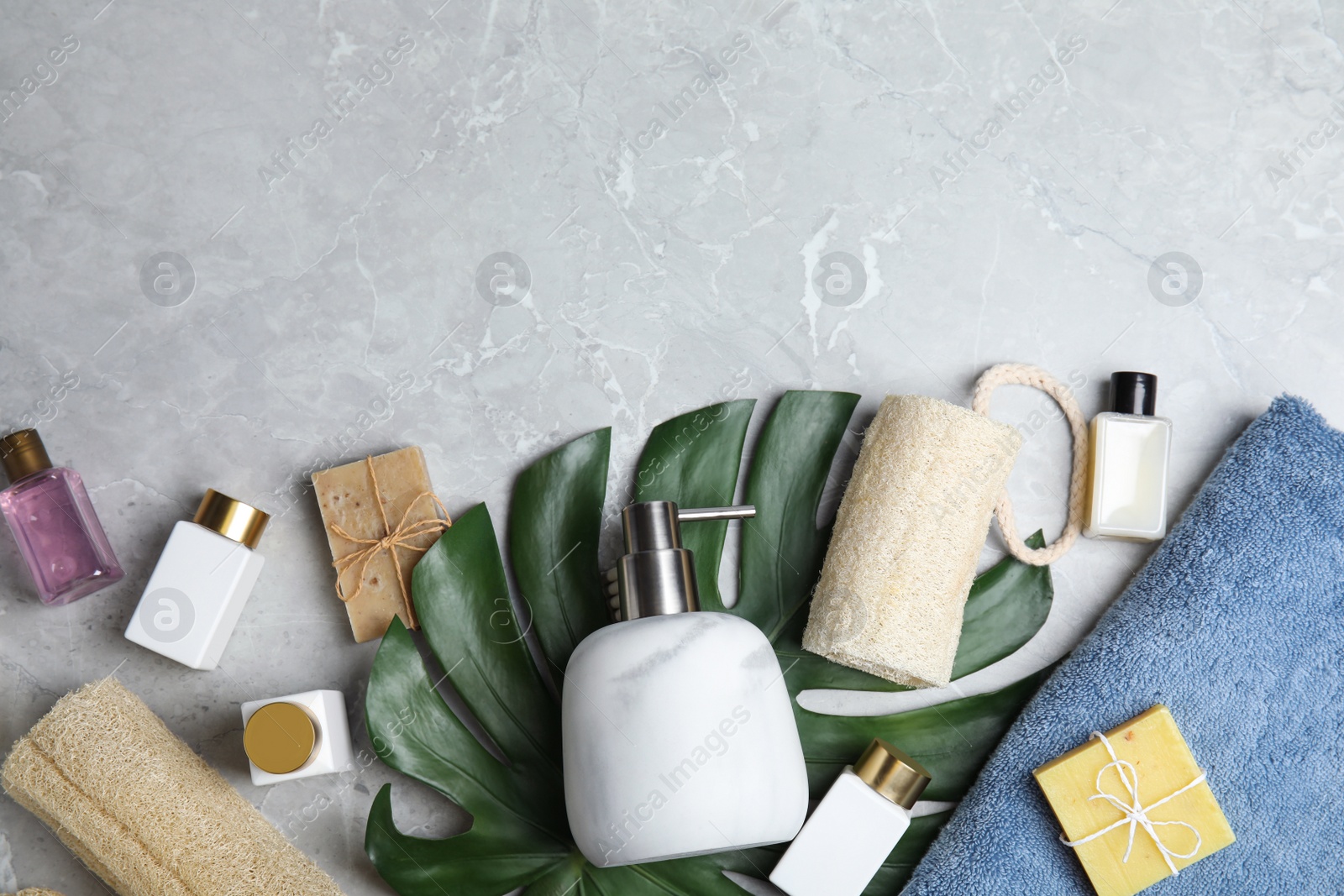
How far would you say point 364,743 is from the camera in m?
0.82

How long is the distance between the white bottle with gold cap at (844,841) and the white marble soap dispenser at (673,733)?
9cm

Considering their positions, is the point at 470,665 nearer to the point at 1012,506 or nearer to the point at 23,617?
the point at 23,617

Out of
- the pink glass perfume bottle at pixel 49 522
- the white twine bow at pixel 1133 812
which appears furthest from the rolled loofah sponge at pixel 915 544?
the pink glass perfume bottle at pixel 49 522

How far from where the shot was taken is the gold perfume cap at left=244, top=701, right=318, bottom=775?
2.44ft

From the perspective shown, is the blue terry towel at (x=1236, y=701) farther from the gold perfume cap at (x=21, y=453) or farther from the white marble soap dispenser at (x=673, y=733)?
the gold perfume cap at (x=21, y=453)

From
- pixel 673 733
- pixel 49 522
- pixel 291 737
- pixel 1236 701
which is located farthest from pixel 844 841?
pixel 49 522

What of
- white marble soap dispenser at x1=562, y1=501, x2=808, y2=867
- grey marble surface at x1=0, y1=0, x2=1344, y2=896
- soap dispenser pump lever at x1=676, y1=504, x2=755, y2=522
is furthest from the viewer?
grey marble surface at x1=0, y1=0, x2=1344, y2=896

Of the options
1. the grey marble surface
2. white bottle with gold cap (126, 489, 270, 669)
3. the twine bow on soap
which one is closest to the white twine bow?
the grey marble surface

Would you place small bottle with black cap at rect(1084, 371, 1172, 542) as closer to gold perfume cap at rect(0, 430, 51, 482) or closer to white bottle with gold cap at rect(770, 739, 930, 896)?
white bottle with gold cap at rect(770, 739, 930, 896)

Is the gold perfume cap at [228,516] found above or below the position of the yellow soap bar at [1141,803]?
above

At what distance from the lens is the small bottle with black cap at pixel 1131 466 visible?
84 centimetres

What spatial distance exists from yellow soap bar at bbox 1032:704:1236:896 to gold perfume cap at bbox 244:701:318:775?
2.16 ft

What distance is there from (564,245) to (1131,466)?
0.61 m

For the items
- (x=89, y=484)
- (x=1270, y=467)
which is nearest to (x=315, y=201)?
(x=89, y=484)
